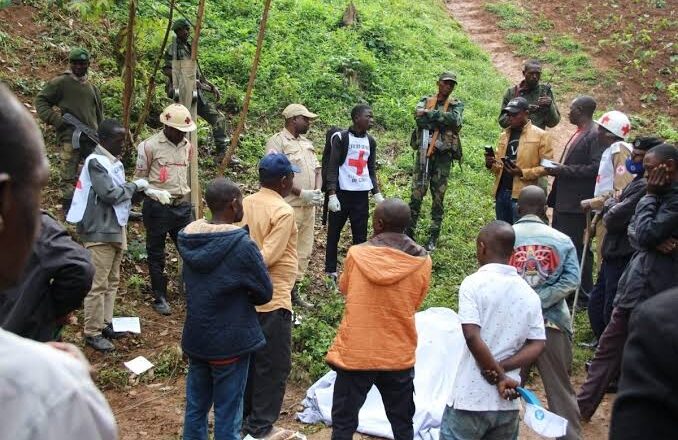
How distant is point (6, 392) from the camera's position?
47.4 inches

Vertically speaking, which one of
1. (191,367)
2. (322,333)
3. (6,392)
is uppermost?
(6,392)

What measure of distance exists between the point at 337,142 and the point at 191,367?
3.61 meters

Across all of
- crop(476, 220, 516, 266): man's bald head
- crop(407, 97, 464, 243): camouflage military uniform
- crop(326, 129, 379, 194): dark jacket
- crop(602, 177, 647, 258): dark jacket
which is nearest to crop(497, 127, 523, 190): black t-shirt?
crop(407, 97, 464, 243): camouflage military uniform

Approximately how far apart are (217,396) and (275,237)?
115cm

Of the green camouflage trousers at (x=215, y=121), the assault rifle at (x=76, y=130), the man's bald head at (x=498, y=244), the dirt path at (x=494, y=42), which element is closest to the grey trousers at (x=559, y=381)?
the man's bald head at (x=498, y=244)

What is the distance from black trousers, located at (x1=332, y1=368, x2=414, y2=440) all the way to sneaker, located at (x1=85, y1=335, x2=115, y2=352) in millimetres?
2567

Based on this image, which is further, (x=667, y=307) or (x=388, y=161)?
(x=388, y=161)

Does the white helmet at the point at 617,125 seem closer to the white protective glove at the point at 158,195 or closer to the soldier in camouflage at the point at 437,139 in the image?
the soldier in camouflage at the point at 437,139

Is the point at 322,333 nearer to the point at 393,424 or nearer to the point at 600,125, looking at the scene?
the point at 393,424

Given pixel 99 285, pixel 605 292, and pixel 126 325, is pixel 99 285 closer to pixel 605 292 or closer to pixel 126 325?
pixel 126 325

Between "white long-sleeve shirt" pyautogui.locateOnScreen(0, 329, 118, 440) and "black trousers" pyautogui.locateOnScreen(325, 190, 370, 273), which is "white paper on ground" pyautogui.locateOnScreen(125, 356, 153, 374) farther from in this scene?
"white long-sleeve shirt" pyautogui.locateOnScreen(0, 329, 118, 440)

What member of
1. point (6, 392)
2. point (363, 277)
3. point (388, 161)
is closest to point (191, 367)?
Result: point (363, 277)

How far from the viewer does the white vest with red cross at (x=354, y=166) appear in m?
7.91

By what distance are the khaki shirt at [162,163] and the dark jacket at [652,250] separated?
13.4 ft
